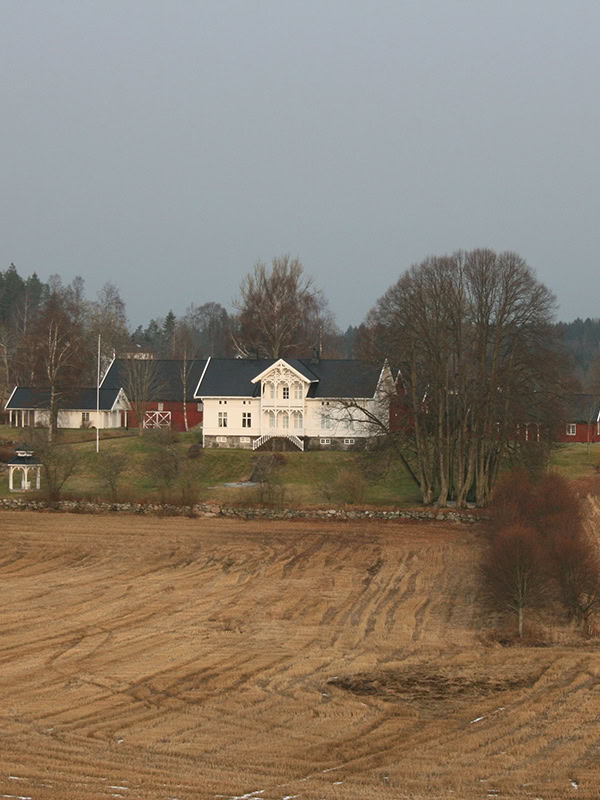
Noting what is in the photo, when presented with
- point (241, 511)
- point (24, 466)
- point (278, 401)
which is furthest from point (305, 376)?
point (24, 466)

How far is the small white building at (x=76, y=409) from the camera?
217ft

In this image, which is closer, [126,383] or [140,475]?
[140,475]

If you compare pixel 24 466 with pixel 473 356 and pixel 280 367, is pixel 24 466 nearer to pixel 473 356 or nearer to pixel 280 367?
pixel 280 367

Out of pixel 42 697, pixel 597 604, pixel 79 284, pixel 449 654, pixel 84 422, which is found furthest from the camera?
pixel 79 284

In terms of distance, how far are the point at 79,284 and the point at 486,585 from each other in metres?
99.4

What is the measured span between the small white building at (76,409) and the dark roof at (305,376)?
8.25 m

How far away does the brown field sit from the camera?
41.6ft

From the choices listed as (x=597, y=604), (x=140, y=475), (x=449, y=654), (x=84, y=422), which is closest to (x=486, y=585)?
(x=597, y=604)

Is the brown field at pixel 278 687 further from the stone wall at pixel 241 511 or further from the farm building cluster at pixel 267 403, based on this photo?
the farm building cluster at pixel 267 403

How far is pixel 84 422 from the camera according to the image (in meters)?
67.1

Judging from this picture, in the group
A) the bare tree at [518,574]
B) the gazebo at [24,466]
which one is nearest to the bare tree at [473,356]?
the gazebo at [24,466]

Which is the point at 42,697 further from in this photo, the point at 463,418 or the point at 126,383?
the point at 126,383

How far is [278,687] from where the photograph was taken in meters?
17.6

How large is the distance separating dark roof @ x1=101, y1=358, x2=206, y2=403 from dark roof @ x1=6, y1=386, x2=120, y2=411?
183 cm
